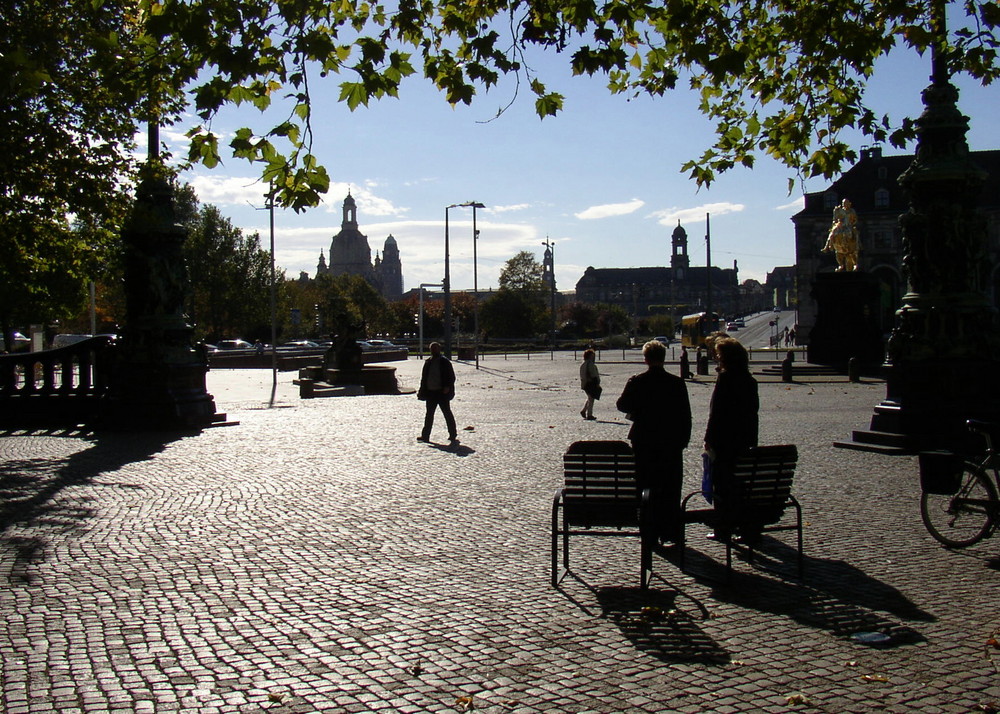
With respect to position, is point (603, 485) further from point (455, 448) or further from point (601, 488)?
point (455, 448)

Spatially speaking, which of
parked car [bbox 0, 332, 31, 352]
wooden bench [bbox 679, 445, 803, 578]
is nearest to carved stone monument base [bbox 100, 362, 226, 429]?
wooden bench [bbox 679, 445, 803, 578]

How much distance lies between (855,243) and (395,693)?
40040 mm

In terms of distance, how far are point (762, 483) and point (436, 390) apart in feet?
33.4

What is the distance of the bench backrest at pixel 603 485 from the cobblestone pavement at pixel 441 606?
469mm

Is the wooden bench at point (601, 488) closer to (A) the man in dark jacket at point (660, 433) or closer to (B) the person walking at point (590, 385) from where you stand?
(A) the man in dark jacket at point (660, 433)

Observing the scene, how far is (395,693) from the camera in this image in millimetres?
4742

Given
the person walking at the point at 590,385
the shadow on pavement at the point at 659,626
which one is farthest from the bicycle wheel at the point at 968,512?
the person walking at the point at 590,385

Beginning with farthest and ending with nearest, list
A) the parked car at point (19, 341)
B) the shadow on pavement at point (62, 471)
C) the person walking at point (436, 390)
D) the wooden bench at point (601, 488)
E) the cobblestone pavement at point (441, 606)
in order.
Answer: the parked car at point (19, 341), the person walking at point (436, 390), the shadow on pavement at point (62, 471), the wooden bench at point (601, 488), the cobblestone pavement at point (441, 606)

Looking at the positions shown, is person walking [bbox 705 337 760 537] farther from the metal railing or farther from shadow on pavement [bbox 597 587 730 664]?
the metal railing

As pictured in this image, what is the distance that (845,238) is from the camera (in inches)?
1626

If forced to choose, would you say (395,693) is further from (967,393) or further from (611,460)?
(967,393)

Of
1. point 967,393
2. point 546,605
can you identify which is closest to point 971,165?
point 967,393

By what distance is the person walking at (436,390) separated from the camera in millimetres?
16469

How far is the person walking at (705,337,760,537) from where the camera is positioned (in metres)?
7.57
